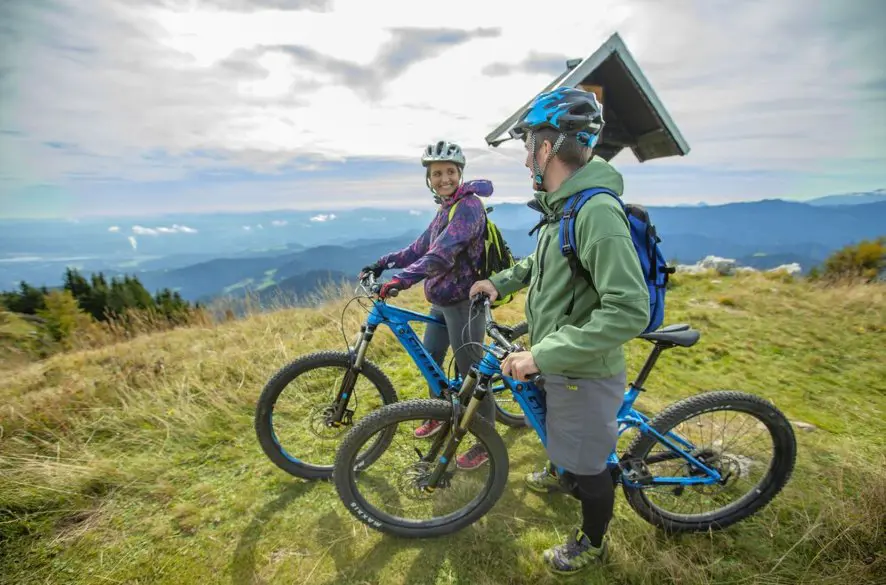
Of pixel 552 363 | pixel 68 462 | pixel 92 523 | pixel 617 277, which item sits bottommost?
pixel 92 523

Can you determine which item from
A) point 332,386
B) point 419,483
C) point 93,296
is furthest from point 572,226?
point 93,296

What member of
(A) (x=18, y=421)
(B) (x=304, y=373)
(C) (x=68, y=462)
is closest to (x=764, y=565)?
(B) (x=304, y=373)

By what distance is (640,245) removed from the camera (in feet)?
6.80

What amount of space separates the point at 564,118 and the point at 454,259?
57.3 inches

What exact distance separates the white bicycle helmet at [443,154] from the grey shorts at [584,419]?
216cm

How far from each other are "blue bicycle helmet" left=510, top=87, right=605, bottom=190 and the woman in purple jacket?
108 cm

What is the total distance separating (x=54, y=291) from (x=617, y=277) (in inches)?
1553

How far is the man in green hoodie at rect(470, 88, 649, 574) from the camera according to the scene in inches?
70.1

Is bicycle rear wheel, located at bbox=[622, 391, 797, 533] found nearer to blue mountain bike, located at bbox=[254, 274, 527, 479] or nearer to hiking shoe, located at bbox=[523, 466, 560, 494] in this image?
hiking shoe, located at bbox=[523, 466, 560, 494]

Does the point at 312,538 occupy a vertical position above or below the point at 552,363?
below

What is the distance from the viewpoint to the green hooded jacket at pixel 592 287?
1763 millimetres

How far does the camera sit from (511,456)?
12.8 ft

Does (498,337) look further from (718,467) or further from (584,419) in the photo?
(718,467)

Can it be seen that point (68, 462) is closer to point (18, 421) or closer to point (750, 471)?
point (18, 421)
